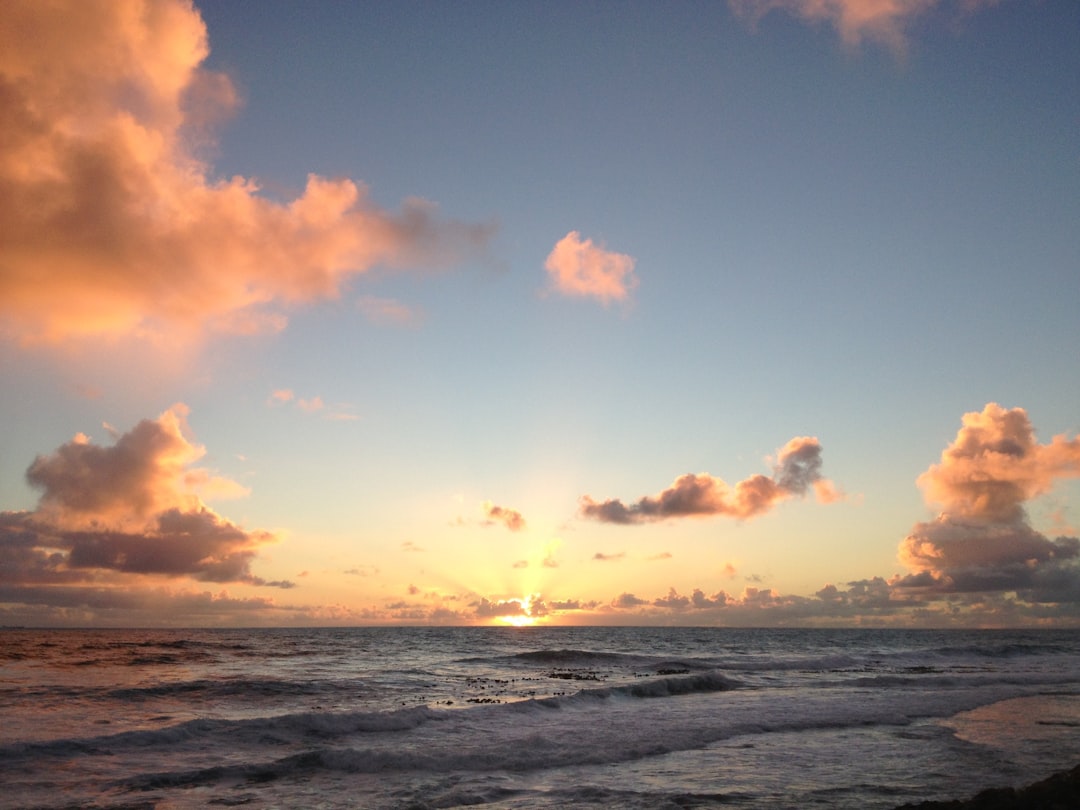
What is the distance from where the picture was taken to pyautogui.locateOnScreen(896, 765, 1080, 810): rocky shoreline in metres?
12.3

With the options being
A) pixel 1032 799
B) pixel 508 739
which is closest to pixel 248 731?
pixel 508 739

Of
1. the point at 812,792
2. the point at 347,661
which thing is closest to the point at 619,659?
the point at 347,661

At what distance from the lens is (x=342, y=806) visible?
671 inches

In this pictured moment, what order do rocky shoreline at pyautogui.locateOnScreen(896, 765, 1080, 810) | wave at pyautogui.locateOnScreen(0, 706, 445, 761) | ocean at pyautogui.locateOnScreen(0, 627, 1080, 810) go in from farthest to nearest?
1. wave at pyautogui.locateOnScreen(0, 706, 445, 761)
2. ocean at pyautogui.locateOnScreen(0, 627, 1080, 810)
3. rocky shoreline at pyautogui.locateOnScreen(896, 765, 1080, 810)

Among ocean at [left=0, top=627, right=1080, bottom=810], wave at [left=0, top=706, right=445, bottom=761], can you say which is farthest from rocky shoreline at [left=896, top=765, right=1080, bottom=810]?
wave at [left=0, top=706, right=445, bottom=761]

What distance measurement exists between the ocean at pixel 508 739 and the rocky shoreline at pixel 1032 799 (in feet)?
10.4

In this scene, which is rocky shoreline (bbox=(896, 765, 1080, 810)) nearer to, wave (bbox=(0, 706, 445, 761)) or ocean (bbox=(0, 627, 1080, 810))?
ocean (bbox=(0, 627, 1080, 810))

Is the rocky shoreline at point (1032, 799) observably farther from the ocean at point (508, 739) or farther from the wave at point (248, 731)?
the wave at point (248, 731)

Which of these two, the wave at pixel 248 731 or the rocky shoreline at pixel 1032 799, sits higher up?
the rocky shoreline at pixel 1032 799

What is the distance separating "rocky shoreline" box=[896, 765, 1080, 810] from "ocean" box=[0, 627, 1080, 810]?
3185 millimetres

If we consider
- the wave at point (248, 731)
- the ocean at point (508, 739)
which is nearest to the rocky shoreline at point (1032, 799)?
the ocean at point (508, 739)

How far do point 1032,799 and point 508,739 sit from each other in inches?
690

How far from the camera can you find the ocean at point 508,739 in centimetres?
1798

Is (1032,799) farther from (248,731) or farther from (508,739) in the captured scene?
(248,731)
